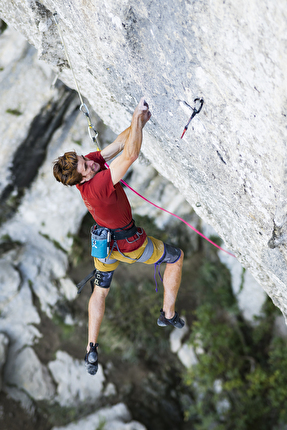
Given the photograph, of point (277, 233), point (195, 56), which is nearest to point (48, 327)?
point (277, 233)

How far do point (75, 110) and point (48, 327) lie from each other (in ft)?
17.0

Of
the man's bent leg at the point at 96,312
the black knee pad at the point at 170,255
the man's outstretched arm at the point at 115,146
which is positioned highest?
the man's outstretched arm at the point at 115,146

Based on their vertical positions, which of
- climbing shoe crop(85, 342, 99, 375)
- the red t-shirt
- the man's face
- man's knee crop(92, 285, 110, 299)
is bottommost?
climbing shoe crop(85, 342, 99, 375)

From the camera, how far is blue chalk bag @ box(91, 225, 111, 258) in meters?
3.19

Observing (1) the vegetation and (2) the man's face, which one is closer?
(2) the man's face

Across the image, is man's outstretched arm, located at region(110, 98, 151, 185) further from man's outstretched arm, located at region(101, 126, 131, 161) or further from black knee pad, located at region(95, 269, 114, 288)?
black knee pad, located at region(95, 269, 114, 288)

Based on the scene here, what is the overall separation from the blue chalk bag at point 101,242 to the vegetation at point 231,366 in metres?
5.63

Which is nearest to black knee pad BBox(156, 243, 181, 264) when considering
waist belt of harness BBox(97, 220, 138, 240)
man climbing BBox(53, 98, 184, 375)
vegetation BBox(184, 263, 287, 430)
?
man climbing BBox(53, 98, 184, 375)

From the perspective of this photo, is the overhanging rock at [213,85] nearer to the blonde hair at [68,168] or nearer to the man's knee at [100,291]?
the blonde hair at [68,168]

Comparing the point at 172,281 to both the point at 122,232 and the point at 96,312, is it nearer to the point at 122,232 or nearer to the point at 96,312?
the point at 122,232

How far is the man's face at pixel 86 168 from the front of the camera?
2.77 m

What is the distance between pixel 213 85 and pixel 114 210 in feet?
4.92

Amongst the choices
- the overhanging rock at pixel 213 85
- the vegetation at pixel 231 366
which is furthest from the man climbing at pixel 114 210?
the vegetation at pixel 231 366

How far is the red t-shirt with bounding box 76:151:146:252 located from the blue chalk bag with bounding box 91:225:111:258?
83 mm
